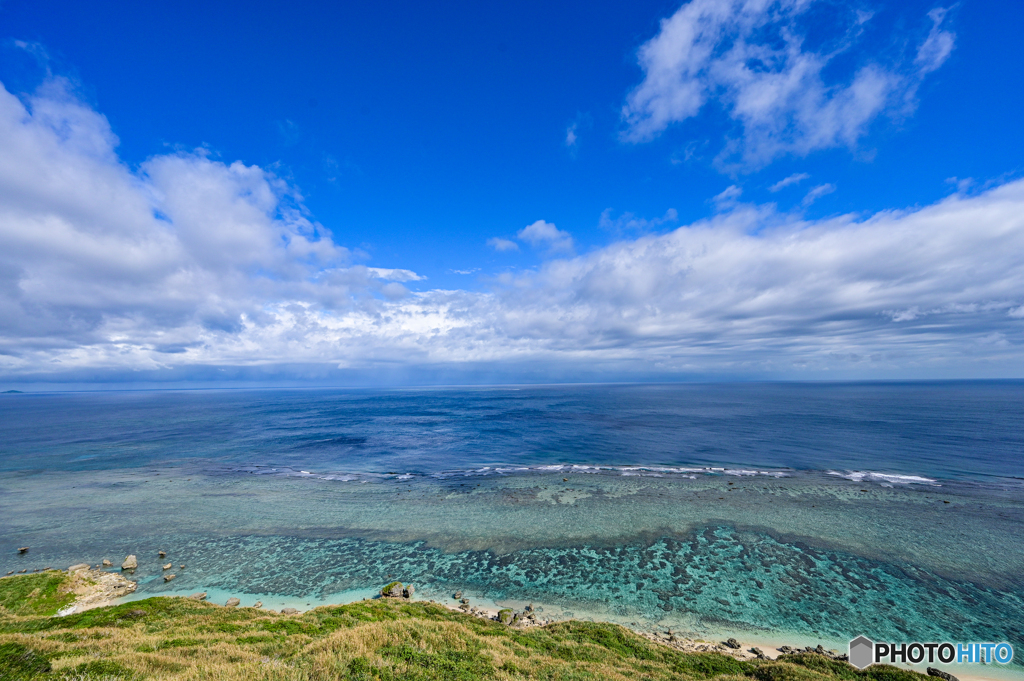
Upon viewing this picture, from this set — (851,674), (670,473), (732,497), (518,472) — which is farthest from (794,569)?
(518,472)

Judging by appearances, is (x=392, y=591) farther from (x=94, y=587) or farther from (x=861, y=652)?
(x=861, y=652)

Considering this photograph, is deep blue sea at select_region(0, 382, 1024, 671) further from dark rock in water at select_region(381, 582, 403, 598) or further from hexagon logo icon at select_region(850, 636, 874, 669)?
dark rock in water at select_region(381, 582, 403, 598)

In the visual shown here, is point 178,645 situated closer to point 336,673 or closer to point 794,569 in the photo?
point 336,673

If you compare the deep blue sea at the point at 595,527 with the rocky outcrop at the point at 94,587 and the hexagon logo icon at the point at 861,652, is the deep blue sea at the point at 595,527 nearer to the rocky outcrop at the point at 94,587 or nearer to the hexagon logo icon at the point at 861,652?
the hexagon logo icon at the point at 861,652

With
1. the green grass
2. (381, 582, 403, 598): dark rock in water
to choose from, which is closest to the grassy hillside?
the green grass

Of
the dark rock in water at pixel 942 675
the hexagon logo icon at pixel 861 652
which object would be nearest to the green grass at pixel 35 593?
the hexagon logo icon at pixel 861 652

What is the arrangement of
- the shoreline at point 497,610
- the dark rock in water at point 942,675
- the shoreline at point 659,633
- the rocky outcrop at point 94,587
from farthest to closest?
the rocky outcrop at point 94,587
the shoreline at point 497,610
the shoreline at point 659,633
the dark rock in water at point 942,675

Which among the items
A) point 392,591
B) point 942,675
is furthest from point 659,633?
point 392,591
